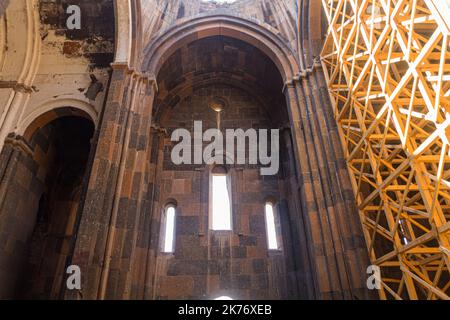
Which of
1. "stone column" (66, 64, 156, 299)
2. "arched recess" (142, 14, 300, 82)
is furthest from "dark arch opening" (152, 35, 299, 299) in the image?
"stone column" (66, 64, 156, 299)

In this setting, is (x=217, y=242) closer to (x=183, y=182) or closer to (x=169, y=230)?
(x=169, y=230)

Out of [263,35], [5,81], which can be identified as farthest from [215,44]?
[5,81]

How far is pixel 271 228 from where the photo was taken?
9695mm

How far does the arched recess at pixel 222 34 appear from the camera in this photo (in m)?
8.73

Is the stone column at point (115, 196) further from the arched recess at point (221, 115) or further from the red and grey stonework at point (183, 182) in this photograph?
the arched recess at point (221, 115)

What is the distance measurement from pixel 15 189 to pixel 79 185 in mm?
2724

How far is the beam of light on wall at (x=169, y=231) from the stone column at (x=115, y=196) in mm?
3078

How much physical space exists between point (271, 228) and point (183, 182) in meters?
3.27

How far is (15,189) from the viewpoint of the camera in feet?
23.8

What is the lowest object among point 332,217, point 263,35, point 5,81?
point 332,217

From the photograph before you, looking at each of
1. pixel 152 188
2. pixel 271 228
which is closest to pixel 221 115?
pixel 152 188
